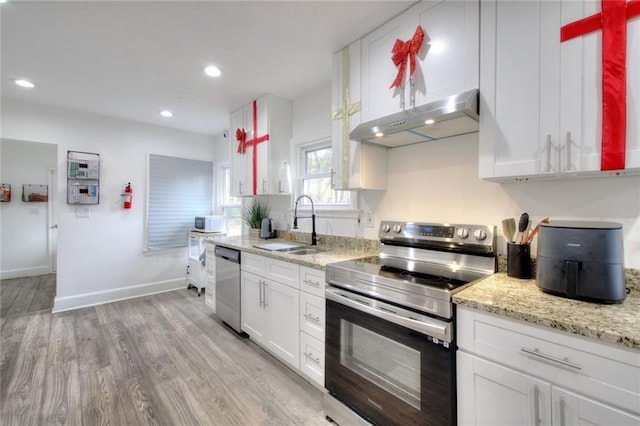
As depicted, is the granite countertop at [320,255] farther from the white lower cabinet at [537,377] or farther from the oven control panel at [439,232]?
the white lower cabinet at [537,377]

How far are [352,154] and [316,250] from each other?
36.3 inches

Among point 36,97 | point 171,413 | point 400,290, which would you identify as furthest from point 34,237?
point 400,290

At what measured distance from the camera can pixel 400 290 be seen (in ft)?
4.52

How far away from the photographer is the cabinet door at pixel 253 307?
7.91 ft

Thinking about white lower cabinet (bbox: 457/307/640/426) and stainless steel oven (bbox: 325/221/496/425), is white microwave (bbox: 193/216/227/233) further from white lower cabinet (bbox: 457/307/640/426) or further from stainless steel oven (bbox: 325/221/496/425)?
white lower cabinet (bbox: 457/307/640/426)

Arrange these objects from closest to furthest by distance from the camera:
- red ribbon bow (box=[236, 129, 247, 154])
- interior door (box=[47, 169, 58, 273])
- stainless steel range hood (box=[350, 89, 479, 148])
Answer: stainless steel range hood (box=[350, 89, 479, 148]) < red ribbon bow (box=[236, 129, 247, 154]) < interior door (box=[47, 169, 58, 273])

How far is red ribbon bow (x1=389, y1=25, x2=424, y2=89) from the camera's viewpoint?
1684mm

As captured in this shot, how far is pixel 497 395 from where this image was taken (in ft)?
3.62

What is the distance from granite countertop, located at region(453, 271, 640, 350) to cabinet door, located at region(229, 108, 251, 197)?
274cm

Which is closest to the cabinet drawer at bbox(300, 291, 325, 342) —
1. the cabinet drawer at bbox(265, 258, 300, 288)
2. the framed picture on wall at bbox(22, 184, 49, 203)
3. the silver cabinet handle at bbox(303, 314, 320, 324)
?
the silver cabinet handle at bbox(303, 314, 320, 324)

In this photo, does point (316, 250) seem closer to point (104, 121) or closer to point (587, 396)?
point (587, 396)

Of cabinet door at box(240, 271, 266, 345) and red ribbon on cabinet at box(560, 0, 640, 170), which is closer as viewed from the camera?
red ribbon on cabinet at box(560, 0, 640, 170)

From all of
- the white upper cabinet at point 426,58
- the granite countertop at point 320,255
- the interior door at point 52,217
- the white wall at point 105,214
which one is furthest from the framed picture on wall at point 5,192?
the white upper cabinet at point 426,58

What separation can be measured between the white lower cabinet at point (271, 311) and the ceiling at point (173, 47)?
5.61ft
